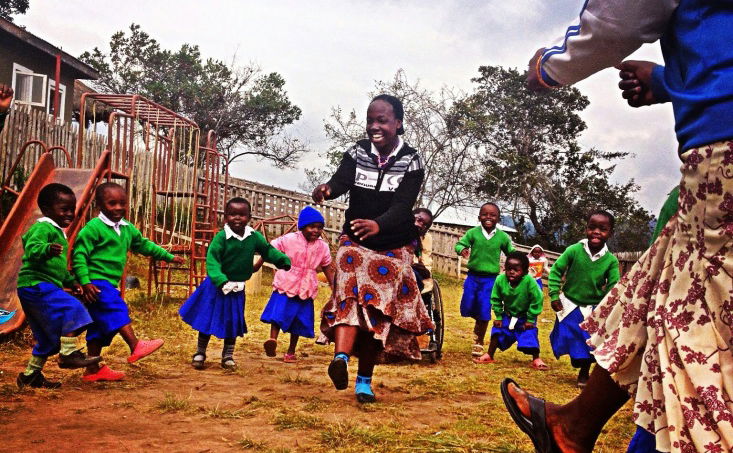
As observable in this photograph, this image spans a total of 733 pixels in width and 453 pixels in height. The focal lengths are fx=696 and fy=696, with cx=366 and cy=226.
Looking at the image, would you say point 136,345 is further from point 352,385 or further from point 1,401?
point 352,385

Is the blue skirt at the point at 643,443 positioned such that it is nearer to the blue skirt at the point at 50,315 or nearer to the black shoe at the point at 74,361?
the blue skirt at the point at 50,315

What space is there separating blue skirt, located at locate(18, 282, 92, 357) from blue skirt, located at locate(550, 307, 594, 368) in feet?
12.2

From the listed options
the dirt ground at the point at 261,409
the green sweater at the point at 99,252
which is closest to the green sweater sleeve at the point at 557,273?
the dirt ground at the point at 261,409

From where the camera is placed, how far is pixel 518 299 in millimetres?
6980

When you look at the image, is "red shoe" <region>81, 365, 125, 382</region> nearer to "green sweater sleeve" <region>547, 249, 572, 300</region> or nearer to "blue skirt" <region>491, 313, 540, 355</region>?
"green sweater sleeve" <region>547, 249, 572, 300</region>

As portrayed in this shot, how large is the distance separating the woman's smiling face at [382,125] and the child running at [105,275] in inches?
80.0

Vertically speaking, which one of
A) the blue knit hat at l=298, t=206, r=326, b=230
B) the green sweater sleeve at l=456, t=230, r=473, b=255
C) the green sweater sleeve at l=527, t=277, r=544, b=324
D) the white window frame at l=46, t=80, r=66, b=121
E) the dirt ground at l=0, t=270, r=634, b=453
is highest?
the white window frame at l=46, t=80, r=66, b=121

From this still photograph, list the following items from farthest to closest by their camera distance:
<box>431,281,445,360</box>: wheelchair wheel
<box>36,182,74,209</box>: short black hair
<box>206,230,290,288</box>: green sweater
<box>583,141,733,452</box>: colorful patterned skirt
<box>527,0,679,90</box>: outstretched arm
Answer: <box>431,281,445,360</box>: wheelchair wheel
<box>206,230,290,288</box>: green sweater
<box>36,182,74,209</box>: short black hair
<box>527,0,679,90</box>: outstretched arm
<box>583,141,733,452</box>: colorful patterned skirt

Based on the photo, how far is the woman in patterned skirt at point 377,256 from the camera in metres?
4.21

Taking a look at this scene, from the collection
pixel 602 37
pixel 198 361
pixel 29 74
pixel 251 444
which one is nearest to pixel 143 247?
pixel 198 361

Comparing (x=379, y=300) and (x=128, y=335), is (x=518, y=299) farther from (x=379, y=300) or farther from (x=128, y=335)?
(x=128, y=335)

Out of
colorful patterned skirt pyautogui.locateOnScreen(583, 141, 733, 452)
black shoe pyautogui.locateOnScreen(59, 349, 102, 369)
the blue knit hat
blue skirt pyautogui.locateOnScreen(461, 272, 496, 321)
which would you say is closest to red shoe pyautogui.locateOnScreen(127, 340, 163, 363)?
black shoe pyautogui.locateOnScreen(59, 349, 102, 369)

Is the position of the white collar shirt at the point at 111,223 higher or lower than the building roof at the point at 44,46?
lower

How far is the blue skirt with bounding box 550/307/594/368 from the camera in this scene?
577 centimetres
